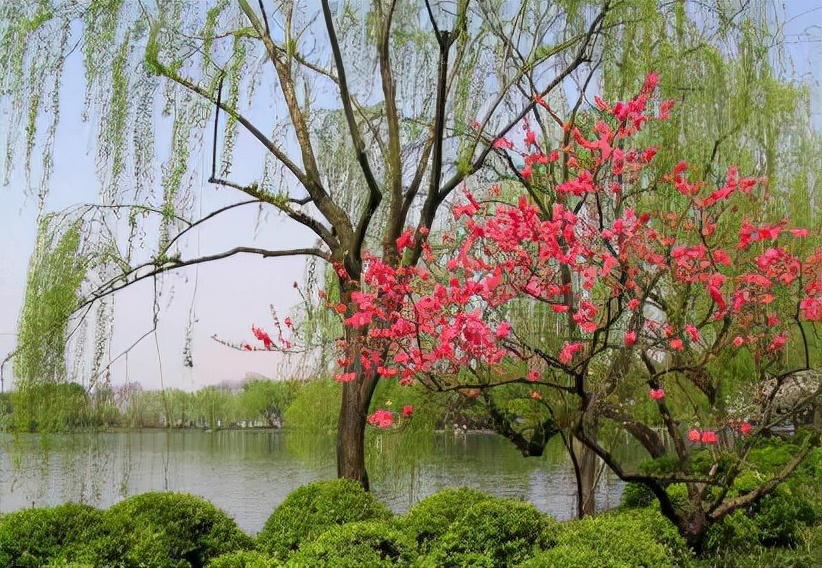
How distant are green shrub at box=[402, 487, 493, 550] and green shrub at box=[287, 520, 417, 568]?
0.98ft

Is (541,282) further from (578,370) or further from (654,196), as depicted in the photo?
(654,196)

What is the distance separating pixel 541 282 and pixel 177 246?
2041 mm

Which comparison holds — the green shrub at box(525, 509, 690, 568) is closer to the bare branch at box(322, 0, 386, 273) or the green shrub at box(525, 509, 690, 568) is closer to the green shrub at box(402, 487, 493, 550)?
Result: the green shrub at box(402, 487, 493, 550)

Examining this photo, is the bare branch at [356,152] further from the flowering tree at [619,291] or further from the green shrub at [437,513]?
the green shrub at [437,513]

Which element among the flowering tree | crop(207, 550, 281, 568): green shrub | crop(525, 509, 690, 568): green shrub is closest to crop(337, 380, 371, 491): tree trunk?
the flowering tree

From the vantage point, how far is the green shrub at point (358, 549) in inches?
116

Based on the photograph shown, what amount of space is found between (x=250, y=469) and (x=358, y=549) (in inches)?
197

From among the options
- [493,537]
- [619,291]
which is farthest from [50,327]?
[619,291]

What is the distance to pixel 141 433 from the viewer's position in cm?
487

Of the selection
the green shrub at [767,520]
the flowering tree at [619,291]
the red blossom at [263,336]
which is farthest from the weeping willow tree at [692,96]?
the red blossom at [263,336]

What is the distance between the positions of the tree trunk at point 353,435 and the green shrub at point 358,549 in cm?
120

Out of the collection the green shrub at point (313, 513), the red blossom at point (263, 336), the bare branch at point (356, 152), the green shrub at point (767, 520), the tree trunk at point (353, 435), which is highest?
the bare branch at point (356, 152)

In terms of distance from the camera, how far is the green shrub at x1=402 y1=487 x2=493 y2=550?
11.5 feet

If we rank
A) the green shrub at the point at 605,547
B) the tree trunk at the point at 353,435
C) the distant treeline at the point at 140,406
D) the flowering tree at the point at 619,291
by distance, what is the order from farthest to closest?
the tree trunk at the point at 353,435, the distant treeline at the point at 140,406, the flowering tree at the point at 619,291, the green shrub at the point at 605,547
